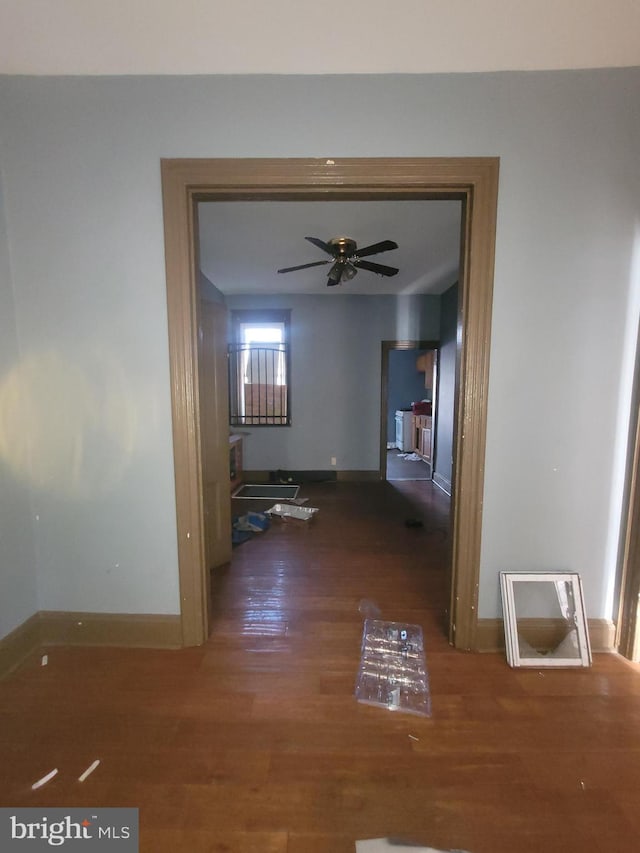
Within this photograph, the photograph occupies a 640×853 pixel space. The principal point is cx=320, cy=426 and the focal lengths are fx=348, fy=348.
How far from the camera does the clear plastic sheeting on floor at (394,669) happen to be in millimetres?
1458

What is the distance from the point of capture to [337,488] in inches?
198

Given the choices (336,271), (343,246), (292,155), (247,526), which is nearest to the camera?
(292,155)

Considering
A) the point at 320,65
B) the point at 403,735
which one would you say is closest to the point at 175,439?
the point at 403,735

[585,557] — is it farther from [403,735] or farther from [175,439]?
[175,439]

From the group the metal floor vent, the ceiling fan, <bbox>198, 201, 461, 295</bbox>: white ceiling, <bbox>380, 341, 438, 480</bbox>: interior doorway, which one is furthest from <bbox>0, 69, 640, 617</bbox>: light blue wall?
<bbox>380, 341, 438, 480</bbox>: interior doorway

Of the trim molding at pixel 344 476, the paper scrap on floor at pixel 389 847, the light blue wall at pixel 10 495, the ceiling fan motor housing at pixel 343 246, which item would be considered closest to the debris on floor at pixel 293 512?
the trim molding at pixel 344 476

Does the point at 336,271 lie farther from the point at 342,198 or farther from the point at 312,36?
the point at 312,36

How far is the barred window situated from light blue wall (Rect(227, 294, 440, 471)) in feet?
0.42

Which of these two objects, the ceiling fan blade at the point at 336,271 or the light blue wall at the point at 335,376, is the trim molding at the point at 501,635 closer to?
the ceiling fan blade at the point at 336,271

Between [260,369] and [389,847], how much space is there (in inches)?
200

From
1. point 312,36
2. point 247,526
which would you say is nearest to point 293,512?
point 247,526

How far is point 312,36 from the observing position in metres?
1.35

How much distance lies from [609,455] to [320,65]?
2.19 metres

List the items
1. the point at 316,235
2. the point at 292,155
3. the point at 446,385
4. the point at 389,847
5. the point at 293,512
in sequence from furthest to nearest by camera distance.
Result: the point at 446,385 < the point at 293,512 < the point at 316,235 < the point at 292,155 < the point at 389,847
